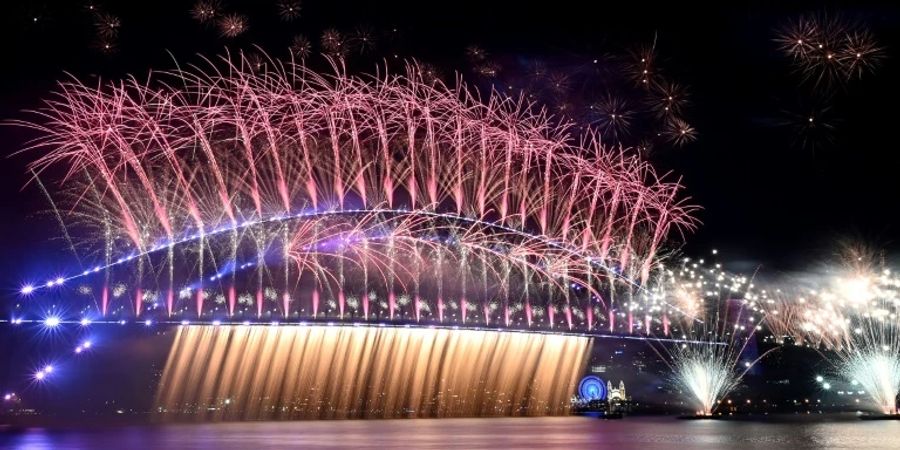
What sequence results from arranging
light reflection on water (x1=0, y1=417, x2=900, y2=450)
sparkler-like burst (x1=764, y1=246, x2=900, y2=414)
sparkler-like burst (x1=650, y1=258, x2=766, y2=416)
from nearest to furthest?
light reflection on water (x1=0, y1=417, x2=900, y2=450)
sparkler-like burst (x1=764, y1=246, x2=900, y2=414)
sparkler-like burst (x1=650, y1=258, x2=766, y2=416)

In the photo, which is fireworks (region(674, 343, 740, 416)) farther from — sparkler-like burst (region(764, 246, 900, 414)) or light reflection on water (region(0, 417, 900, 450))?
light reflection on water (region(0, 417, 900, 450))

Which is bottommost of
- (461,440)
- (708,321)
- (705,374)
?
(461,440)

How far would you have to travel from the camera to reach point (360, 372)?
225 feet

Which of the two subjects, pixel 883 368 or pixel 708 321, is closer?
pixel 883 368

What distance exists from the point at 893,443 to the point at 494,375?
44.2m

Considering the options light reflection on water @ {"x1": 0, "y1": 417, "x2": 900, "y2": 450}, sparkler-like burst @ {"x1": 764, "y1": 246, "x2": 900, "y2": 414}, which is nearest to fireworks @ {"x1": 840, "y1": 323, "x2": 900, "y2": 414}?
sparkler-like burst @ {"x1": 764, "y1": 246, "x2": 900, "y2": 414}

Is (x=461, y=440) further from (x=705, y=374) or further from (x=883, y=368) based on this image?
(x=705, y=374)

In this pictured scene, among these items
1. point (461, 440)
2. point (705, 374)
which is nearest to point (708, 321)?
point (705, 374)

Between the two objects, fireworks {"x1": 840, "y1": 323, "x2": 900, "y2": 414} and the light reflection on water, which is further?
fireworks {"x1": 840, "y1": 323, "x2": 900, "y2": 414}

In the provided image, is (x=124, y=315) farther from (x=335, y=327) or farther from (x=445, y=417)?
(x=445, y=417)

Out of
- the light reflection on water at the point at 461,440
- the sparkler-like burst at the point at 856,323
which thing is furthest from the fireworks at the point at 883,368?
the light reflection on water at the point at 461,440

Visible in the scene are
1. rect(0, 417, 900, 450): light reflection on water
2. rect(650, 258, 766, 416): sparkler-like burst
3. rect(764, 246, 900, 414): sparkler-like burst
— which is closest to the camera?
rect(0, 417, 900, 450): light reflection on water

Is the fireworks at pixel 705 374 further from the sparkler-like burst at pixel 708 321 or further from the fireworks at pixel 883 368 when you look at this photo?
the fireworks at pixel 883 368

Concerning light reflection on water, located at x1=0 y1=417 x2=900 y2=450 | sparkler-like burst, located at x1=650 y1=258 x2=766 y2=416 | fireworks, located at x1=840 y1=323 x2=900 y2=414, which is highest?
sparkler-like burst, located at x1=650 y1=258 x2=766 y2=416
